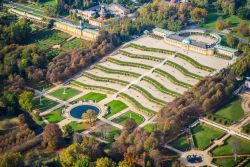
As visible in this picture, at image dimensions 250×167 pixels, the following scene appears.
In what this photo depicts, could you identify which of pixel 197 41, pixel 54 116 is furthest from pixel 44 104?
pixel 197 41

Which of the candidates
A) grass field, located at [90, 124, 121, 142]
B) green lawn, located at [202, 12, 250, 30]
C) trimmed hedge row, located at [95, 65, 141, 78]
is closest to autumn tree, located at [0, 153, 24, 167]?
grass field, located at [90, 124, 121, 142]

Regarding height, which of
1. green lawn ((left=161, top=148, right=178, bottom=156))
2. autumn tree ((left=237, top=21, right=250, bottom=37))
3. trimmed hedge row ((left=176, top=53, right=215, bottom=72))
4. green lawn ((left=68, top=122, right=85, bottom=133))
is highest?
autumn tree ((left=237, top=21, right=250, bottom=37))

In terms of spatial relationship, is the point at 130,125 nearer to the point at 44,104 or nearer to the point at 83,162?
the point at 83,162

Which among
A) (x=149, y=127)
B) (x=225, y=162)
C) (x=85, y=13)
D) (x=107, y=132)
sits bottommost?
(x=107, y=132)

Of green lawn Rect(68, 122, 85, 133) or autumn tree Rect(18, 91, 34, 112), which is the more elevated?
autumn tree Rect(18, 91, 34, 112)

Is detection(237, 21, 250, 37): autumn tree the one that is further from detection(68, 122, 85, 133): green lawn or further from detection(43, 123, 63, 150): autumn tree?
detection(43, 123, 63, 150): autumn tree

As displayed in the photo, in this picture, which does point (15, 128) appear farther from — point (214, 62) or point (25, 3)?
point (25, 3)

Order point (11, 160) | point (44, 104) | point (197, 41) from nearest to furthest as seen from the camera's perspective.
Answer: point (11, 160), point (44, 104), point (197, 41)
